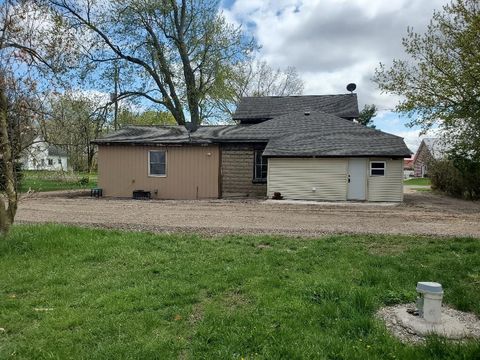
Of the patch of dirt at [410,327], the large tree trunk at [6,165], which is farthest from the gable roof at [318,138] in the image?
the patch of dirt at [410,327]

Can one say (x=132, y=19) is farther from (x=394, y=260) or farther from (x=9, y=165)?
(x=394, y=260)

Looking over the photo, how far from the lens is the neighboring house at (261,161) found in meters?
19.1

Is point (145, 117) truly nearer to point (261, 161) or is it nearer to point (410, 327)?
point (261, 161)

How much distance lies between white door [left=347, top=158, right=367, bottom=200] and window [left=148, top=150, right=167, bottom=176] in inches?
378

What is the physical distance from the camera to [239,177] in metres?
21.3

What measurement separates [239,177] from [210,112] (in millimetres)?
19704

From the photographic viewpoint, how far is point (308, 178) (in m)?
19.7

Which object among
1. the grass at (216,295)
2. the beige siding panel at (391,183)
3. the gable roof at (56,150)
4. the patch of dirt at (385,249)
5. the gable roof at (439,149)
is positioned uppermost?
the gable roof at (439,149)

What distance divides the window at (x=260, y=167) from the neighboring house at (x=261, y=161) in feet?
0.17

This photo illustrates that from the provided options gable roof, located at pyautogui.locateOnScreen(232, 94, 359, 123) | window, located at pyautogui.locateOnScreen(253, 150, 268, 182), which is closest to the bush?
gable roof, located at pyautogui.locateOnScreen(232, 94, 359, 123)

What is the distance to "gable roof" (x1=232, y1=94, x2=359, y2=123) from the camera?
26.3 m

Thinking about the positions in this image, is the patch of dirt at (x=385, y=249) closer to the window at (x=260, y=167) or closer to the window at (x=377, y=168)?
the window at (x=377, y=168)

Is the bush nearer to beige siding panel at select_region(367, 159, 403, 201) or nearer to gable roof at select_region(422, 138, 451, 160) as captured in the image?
gable roof at select_region(422, 138, 451, 160)

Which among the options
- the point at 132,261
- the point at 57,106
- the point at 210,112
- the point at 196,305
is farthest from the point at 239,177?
the point at 210,112
